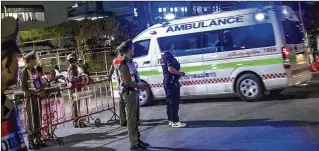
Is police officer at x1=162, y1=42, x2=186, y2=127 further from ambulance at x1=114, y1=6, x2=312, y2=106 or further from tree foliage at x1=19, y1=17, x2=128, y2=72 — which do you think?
tree foliage at x1=19, y1=17, x2=128, y2=72

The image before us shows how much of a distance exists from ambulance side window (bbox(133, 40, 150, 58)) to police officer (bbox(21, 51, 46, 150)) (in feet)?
13.1

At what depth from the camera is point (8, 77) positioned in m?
2.26

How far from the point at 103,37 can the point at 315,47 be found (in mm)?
11806

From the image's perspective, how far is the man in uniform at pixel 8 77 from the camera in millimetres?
2254

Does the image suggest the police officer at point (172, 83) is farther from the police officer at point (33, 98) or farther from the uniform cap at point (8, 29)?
the uniform cap at point (8, 29)

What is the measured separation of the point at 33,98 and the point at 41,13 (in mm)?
24091

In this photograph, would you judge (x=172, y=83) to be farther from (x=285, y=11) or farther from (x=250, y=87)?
(x=285, y=11)

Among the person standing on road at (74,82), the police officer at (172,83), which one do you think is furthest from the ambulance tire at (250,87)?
the person standing on road at (74,82)

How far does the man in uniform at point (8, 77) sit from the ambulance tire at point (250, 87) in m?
7.86

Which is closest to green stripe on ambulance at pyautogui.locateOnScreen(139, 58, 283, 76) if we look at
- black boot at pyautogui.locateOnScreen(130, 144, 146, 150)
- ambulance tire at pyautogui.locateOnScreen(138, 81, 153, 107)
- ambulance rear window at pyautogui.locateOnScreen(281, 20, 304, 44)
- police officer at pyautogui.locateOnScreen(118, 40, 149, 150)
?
ambulance tire at pyautogui.locateOnScreen(138, 81, 153, 107)

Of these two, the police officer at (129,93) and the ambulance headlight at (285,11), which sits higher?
the ambulance headlight at (285,11)

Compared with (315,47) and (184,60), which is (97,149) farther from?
(315,47)

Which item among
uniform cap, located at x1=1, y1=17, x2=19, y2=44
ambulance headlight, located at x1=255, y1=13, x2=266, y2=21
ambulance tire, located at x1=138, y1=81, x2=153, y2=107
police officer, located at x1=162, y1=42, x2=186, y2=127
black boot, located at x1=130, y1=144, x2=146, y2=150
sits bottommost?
black boot, located at x1=130, y1=144, x2=146, y2=150

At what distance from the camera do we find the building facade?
28.5 meters
